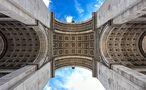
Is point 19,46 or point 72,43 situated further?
point 72,43

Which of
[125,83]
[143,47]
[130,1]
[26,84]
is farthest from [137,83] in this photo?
[143,47]

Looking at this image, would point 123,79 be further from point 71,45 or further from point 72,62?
point 72,62

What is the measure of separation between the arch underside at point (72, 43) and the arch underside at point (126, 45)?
7205 mm

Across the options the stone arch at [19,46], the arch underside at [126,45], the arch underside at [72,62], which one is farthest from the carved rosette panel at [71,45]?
the arch underside at [126,45]

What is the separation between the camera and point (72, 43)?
40.1 meters

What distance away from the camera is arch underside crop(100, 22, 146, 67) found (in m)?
29.9

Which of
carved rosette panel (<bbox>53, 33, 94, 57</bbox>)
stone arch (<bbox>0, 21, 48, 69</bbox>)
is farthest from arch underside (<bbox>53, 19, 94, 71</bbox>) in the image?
stone arch (<bbox>0, 21, 48, 69</bbox>)

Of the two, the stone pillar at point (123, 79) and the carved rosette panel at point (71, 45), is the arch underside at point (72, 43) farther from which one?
the stone pillar at point (123, 79)

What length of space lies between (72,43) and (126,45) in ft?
40.4

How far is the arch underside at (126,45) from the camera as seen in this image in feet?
98.2

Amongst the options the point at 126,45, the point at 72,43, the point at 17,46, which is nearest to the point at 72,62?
the point at 72,43

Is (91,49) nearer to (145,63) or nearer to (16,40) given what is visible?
(145,63)

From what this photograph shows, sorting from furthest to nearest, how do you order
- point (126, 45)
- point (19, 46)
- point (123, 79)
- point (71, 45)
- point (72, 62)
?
point (72, 62) → point (71, 45) → point (19, 46) → point (126, 45) → point (123, 79)

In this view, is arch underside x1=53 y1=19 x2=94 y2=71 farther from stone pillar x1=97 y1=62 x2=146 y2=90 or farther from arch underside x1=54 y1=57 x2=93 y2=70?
stone pillar x1=97 y1=62 x2=146 y2=90
